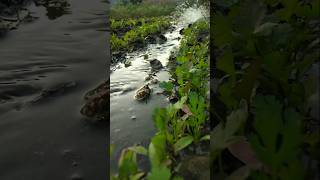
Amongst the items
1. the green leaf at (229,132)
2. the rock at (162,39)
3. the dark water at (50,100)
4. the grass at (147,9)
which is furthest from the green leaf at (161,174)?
the rock at (162,39)

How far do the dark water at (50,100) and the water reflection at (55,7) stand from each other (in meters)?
0.68

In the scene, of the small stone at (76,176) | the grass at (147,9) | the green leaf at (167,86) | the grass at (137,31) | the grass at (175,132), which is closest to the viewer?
the grass at (175,132)

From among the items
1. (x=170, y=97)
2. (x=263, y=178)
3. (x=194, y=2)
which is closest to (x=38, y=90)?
(x=170, y=97)

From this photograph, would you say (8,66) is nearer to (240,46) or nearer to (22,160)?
(22,160)

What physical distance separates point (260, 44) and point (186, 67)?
3.32ft

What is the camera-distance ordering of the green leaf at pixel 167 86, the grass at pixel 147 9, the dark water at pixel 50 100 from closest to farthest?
the dark water at pixel 50 100
the grass at pixel 147 9
the green leaf at pixel 167 86

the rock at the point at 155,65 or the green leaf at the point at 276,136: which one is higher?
the green leaf at the point at 276,136

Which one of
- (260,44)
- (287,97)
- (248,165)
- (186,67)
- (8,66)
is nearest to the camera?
(248,165)

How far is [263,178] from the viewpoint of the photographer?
2.30 feet

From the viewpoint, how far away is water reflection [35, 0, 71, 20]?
512 cm

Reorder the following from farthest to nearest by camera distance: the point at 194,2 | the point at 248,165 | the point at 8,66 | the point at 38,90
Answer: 1. the point at 8,66
2. the point at 194,2
3. the point at 38,90
4. the point at 248,165

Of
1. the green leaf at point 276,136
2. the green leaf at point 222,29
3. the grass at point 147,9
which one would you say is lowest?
the green leaf at point 276,136

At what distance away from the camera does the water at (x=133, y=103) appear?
1.59 meters

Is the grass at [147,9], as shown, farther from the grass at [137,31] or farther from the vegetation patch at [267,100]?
the grass at [137,31]
